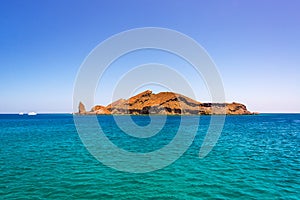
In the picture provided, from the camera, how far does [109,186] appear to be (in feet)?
57.3

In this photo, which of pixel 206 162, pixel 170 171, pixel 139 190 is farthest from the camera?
pixel 206 162

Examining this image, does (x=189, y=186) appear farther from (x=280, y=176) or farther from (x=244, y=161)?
(x=244, y=161)

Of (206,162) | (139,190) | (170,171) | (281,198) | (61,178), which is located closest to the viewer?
(281,198)

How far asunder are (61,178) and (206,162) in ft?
50.0

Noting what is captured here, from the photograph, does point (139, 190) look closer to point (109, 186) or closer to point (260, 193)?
point (109, 186)

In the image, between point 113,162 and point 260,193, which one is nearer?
point 260,193

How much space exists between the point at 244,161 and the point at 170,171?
9.63 m

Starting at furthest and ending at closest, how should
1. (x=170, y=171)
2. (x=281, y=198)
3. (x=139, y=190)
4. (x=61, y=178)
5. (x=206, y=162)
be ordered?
(x=206, y=162), (x=170, y=171), (x=61, y=178), (x=139, y=190), (x=281, y=198)

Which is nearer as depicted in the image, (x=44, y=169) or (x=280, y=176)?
(x=280, y=176)

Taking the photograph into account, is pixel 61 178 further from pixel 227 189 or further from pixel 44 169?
pixel 227 189

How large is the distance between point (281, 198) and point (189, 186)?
20.4 feet

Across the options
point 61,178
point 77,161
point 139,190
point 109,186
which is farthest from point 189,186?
point 77,161

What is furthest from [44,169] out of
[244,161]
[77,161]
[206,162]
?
[244,161]

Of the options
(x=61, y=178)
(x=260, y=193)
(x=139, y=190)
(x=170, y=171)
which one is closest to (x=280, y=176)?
(x=260, y=193)
